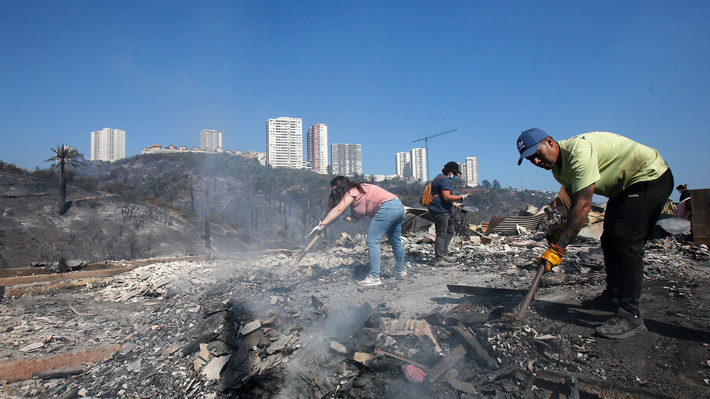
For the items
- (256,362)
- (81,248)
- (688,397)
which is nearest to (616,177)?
(688,397)

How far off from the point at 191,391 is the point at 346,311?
139 cm

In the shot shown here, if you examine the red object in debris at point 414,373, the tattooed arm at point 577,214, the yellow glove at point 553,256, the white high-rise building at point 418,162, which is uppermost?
the white high-rise building at point 418,162

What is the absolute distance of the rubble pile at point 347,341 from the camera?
221cm

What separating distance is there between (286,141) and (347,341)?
296 ft

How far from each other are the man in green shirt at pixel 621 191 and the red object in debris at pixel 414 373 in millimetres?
1183

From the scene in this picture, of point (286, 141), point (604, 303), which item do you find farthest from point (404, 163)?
point (604, 303)

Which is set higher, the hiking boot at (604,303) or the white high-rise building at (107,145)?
the white high-rise building at (107,145)

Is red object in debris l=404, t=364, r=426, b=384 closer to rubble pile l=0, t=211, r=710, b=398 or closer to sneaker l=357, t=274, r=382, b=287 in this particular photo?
rubble pile l=0, t=211, r=710, b=398

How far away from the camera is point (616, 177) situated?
8.21 ft

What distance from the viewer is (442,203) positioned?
5797 millimetres

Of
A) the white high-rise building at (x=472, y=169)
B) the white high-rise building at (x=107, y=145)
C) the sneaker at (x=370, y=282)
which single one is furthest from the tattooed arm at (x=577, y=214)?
the white high-rise building at (x=107, y=145)

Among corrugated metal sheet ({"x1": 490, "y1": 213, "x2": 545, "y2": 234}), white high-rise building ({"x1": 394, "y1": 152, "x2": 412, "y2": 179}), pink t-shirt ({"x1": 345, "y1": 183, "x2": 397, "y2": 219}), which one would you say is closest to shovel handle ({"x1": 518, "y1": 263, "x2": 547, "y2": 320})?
pink t-shirt ({"x1": 345, "y1": 183, "x2": 397, "y2": 219})

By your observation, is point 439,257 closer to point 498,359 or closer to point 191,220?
point 498,359

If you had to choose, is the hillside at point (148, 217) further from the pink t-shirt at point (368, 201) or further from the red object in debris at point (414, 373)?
the red object in debris at point (414, 373)
